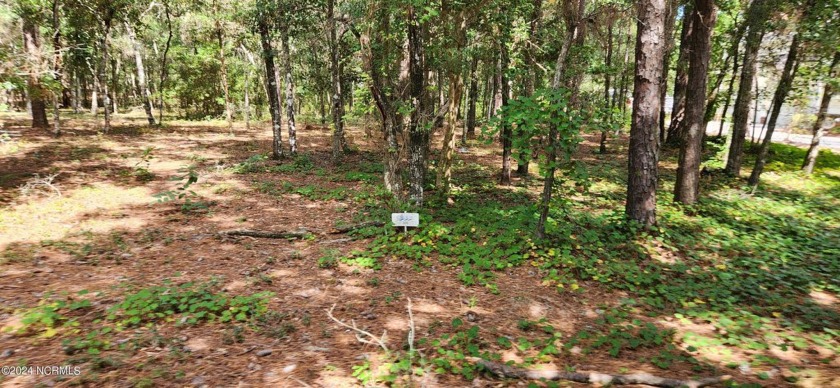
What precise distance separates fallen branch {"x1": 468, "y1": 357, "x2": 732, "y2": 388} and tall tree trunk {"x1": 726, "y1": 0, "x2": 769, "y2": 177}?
11925mm

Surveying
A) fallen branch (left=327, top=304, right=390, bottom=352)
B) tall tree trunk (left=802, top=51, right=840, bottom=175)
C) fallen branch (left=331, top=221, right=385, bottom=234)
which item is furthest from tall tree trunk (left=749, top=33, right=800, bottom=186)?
fallen branch (left=327, top=304, right=390, bottom=352)

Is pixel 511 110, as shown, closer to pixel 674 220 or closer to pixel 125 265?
pixel 674 220

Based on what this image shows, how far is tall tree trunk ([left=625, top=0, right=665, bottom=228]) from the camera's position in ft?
22.9

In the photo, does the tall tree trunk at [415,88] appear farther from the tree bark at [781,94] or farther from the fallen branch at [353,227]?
the tree bark at [781,94]

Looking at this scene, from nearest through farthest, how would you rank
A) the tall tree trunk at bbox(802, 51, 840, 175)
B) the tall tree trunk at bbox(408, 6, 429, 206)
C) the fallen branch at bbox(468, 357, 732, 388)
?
the fallen branch at bbox(468, 357, 732, 388) < the tall tree trunk at bbox(408, 6, 429, 206) < the tall tree trunk at bbox(802, 51, 840, 175)

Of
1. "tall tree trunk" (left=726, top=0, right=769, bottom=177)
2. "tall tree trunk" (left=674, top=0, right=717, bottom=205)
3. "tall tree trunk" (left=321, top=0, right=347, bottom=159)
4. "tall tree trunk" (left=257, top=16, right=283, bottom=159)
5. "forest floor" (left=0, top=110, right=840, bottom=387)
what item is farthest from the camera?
"tall tree trunk" (left=257, top=16, right=283, bottom=159)

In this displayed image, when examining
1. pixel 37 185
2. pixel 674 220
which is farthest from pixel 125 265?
pixel 674 220

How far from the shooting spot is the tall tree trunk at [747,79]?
36.0 feet

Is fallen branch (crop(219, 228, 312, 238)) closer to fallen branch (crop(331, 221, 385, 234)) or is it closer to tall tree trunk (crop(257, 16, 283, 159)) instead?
fallen branch (crop(331, 221, 385, 234))

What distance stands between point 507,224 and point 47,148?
17.9 metres

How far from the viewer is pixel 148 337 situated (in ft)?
14.7

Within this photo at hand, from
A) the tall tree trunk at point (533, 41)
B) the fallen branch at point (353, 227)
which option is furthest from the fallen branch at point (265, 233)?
the tall tree trunk at point (533, 41)

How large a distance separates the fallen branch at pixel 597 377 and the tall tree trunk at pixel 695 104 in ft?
23.9

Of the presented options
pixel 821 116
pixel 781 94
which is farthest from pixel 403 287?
pixel 821 116
